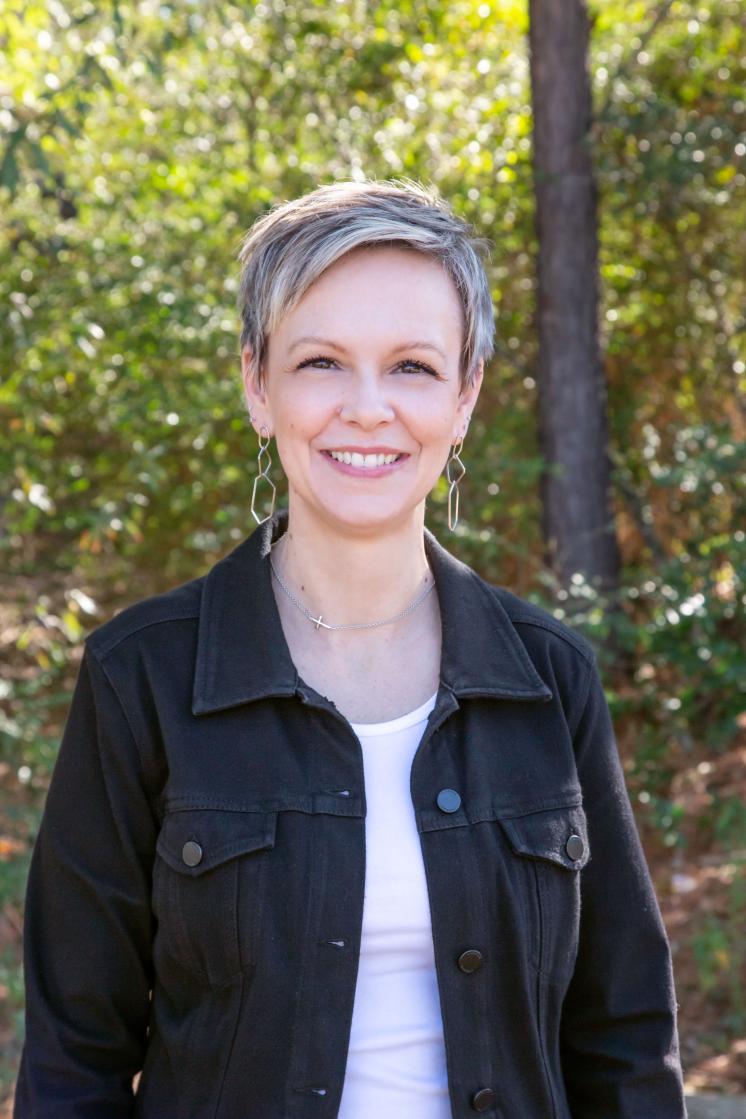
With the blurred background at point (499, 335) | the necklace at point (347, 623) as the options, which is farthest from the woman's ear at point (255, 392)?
the blurred background at point (499, 335)

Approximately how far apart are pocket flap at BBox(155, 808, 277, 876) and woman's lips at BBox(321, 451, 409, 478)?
0.50m

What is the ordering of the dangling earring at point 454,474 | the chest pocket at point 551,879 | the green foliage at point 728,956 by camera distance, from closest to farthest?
1. the chest pocket at point 551,879
2. the dangling earring at point 454,474
3. the green foliage at point 728,956

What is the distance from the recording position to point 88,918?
188 centimetres

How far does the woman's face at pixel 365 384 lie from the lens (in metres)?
1.95

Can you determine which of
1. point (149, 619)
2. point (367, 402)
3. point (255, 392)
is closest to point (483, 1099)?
point (149, 619)

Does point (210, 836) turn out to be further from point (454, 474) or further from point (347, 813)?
point (454, 474)

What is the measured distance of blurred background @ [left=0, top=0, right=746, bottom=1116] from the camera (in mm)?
4602

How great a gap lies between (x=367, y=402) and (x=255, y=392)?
0.80 feet

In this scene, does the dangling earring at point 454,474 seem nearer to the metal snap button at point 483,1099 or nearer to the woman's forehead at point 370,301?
the woman's forehead at point 370,301

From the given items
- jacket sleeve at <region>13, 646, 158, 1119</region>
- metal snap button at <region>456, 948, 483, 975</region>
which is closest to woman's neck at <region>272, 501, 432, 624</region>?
jacket sleeve at <region>13, 646, 158, 1119</region>

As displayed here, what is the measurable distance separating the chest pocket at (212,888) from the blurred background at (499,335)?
8.49 feet

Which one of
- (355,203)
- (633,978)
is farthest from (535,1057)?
(355,203)

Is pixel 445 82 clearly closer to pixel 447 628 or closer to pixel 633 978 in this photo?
pixel 447 628

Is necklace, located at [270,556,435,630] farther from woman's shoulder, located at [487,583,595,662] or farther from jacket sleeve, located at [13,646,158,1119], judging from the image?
jacket sleeve, located at [13,646,158,1119]
